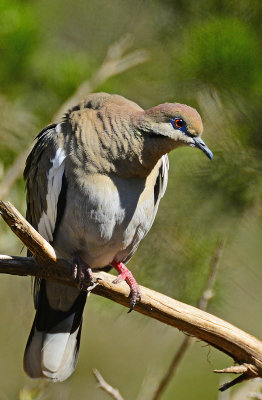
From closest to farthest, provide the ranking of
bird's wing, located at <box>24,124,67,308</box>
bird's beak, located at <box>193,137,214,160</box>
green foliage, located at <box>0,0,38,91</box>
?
bird's beak, located at <box>193,137,214,160</box>
bird's wing, located at <box>24,124,67,308</box>
green foliage, located at <box>0,0,38,91</box>

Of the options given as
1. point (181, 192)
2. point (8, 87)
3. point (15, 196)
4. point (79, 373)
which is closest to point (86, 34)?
point (8, 87)

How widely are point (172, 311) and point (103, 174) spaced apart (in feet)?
2.58

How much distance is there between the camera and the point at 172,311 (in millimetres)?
3006

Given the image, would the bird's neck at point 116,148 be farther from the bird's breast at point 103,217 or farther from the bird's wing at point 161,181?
the bird's wing at point 161,181

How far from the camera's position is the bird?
330cm

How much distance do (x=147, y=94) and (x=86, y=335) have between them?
6.82ft

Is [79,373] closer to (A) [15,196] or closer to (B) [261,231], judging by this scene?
(A) [15,196]

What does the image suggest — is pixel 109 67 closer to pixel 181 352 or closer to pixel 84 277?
pixel 84 277

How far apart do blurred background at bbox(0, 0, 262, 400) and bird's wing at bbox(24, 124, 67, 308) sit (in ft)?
0.87

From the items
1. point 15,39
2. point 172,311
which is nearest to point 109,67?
point 15,39

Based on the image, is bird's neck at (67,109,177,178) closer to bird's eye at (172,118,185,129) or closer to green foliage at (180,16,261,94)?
bird's eye at (172,118,185,129)

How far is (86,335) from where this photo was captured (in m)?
5.23

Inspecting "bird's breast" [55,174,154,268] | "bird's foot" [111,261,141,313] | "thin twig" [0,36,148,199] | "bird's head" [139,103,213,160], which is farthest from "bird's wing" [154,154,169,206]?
"thin twig" [0,36,148,199]

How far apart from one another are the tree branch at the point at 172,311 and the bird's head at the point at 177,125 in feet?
2.40
